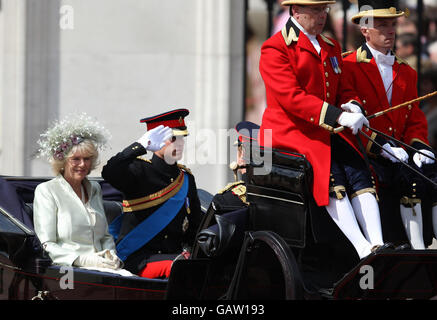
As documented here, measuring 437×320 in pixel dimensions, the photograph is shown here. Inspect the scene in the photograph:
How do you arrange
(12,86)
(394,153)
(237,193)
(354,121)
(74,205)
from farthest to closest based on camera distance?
(12,86) → (74,205) → (237,193) → (394,153) → (354,121)

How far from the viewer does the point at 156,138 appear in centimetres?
464

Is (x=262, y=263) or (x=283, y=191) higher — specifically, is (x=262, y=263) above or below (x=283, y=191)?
below

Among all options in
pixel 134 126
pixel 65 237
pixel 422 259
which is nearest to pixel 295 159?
pixel 422 259

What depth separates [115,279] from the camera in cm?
417

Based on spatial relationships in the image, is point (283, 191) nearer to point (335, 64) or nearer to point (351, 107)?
point (351, 107)

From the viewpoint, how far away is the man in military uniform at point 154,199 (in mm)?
4602

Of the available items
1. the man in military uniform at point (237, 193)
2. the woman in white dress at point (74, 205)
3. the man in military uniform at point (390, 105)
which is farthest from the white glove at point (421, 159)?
the woman in white dress at point (74, 205)

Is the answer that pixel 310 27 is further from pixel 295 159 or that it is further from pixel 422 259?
pixel 422 259

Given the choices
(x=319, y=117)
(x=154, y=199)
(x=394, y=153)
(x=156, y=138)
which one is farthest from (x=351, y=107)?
(x=154, y=199)

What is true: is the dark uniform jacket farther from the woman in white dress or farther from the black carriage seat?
the black carriage seat

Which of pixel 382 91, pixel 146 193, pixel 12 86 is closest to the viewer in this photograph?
pixel 382 91

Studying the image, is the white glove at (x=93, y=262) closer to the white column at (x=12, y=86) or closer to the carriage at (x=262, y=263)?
the carriage at (x=262, y=263)

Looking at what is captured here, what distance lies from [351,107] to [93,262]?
1.49 m

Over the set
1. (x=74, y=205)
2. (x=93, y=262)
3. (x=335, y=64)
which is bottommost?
(x=93, y=262)
